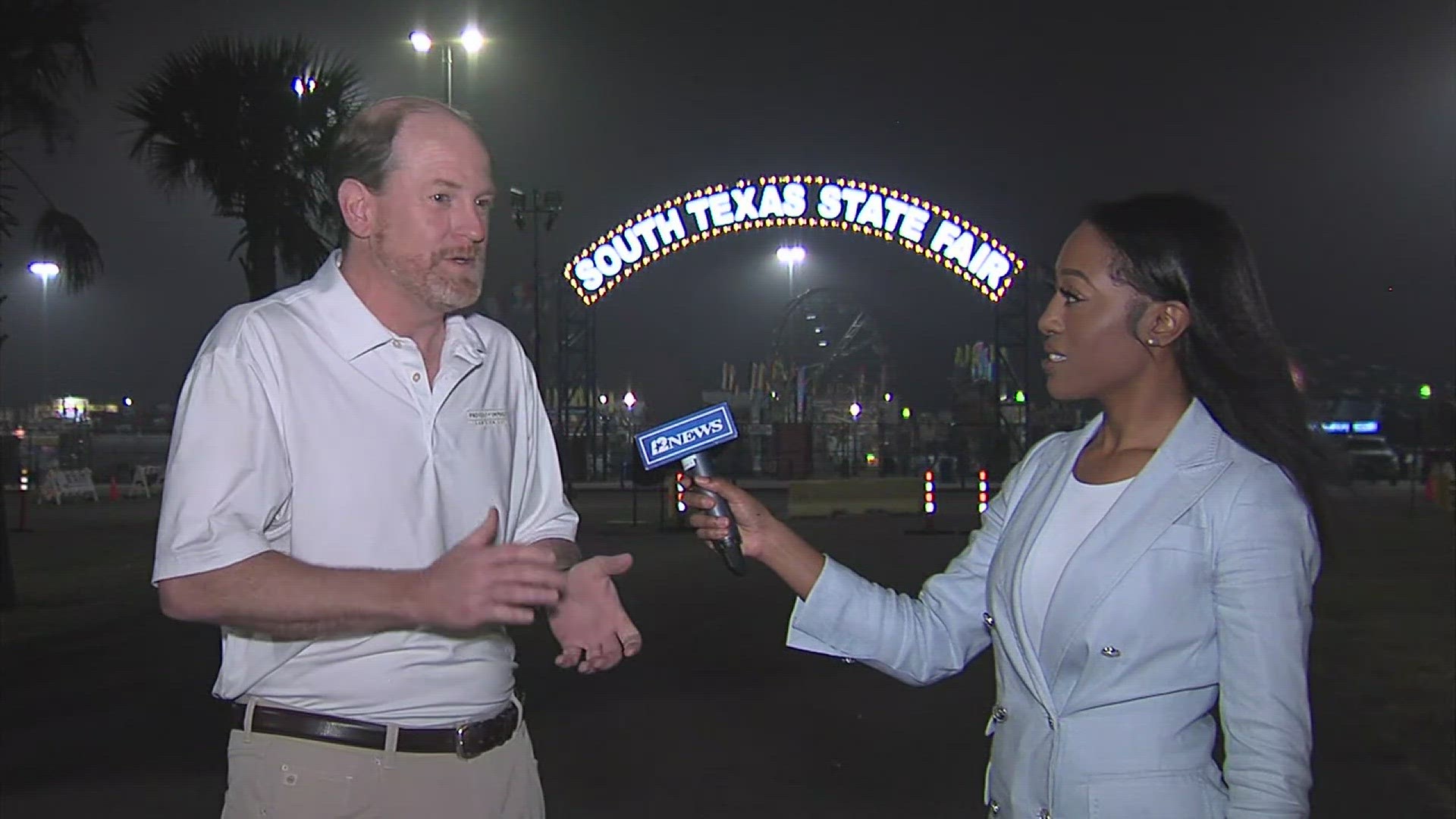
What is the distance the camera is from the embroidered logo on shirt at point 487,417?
2.68 m

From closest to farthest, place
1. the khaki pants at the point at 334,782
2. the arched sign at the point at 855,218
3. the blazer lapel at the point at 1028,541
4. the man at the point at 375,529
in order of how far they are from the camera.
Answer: the man at the point at 375,529
the khaki pants at the point at 334,782
the blazer lapel at the point at 1028,541
the arched sign at the point at 855,218

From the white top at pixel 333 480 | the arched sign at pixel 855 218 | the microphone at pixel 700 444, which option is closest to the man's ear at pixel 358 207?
the white top at pixel 333 480

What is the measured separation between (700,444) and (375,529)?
0.65 meters

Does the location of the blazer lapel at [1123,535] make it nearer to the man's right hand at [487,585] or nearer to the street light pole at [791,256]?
the man's right hand at [487,585]

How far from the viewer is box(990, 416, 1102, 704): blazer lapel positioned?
8.21 feet

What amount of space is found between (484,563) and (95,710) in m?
7.12

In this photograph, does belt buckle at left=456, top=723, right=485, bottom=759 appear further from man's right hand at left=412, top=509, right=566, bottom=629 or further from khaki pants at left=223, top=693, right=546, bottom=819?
man's right hand at left=412, top=509, right=566, bottom=629

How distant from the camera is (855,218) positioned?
23.1 metres

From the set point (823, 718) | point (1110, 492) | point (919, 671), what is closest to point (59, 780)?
point (823, 718)

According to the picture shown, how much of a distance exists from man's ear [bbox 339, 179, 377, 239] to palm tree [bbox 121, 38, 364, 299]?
13.7m

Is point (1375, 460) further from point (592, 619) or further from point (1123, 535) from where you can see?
point (592, 619)

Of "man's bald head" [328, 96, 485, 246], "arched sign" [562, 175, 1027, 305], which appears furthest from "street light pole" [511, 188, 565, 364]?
"man's bald head" [328, 96, 485, 246]

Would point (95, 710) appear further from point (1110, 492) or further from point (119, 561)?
point (119, 561)

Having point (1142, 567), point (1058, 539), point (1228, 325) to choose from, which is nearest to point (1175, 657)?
point (1142, 567)
